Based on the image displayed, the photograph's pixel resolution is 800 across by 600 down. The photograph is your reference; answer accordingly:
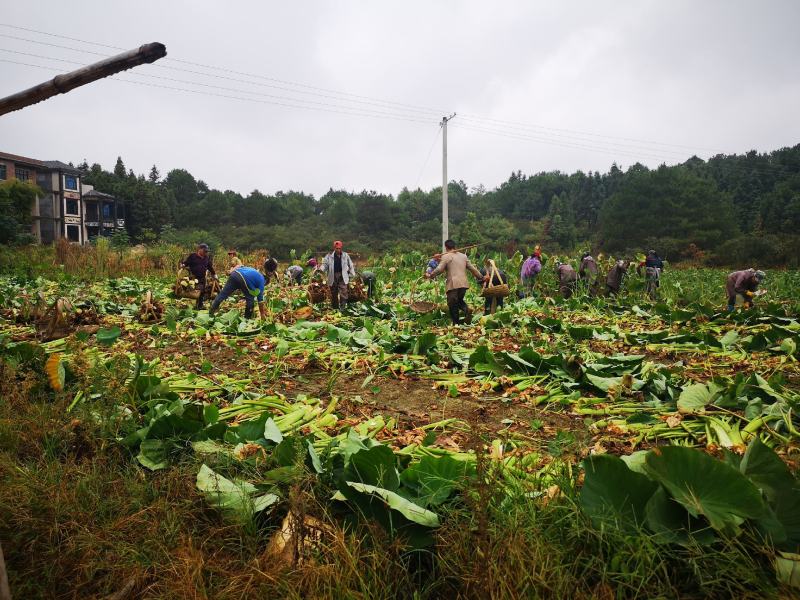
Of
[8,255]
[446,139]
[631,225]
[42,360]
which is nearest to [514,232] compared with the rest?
[631,225]

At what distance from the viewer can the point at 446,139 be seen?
2106 centimetres

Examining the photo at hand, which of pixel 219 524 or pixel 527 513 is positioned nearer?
pixel 527 513

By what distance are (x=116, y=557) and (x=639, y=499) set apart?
84.7 inches

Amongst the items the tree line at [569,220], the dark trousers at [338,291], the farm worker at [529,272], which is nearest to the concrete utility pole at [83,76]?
the dark trousers at [338,291]

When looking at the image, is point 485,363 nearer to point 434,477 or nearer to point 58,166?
point 434,477

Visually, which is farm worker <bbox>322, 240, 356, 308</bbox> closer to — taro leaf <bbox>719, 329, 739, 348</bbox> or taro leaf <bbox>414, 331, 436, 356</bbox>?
taro leaf <bbox>414, 331, 436, 356</bbox>

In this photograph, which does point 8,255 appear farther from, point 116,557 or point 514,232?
point 514,232

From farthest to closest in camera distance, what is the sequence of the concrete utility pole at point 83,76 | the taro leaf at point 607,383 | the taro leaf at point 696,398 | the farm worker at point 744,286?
the farm worker at point 744,286 < the taro leaf at point 607,383 < the taro leaf at point 696,398 < the concrete utility pole at point 83,76

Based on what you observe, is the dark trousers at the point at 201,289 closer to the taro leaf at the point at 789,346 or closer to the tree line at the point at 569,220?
the taro leaf at the point at 789,346

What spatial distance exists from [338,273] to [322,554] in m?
7.75

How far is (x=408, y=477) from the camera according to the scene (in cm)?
219

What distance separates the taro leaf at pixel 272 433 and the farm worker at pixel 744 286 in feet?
29.0

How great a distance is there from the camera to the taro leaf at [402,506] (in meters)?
1.80

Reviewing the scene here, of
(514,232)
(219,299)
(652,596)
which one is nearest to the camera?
(652,596)
